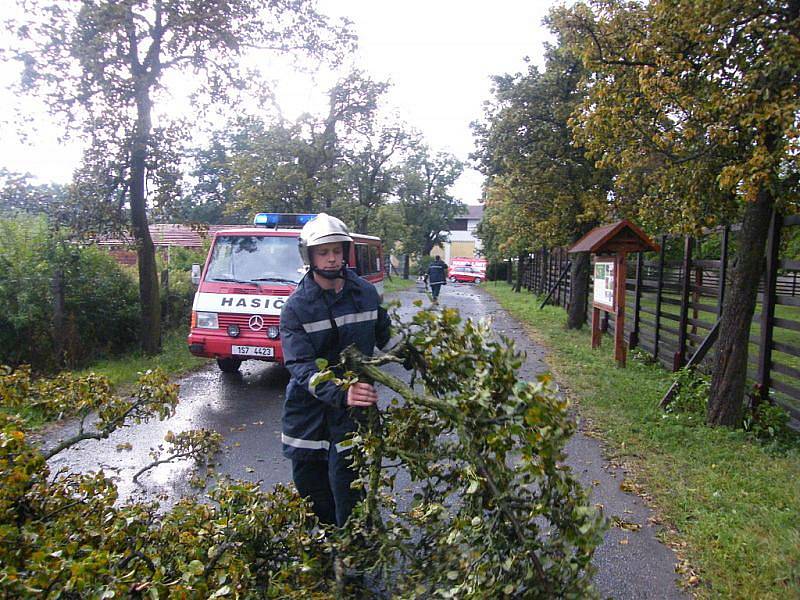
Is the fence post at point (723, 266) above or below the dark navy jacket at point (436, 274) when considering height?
above

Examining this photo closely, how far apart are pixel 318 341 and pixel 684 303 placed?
727 centimetres

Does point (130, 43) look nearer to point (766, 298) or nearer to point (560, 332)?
point (766, 298)

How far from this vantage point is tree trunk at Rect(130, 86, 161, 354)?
9.78 meters

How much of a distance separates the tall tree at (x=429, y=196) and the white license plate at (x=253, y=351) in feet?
145

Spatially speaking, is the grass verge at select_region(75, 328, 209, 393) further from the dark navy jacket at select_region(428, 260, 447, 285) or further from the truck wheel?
the dark navy jacket at select_region(428, 260, 447, 285)

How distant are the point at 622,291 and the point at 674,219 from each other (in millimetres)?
2516

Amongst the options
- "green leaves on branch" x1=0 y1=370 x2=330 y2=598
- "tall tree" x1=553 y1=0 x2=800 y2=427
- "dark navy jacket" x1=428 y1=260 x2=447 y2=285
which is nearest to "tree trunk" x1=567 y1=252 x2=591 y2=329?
"dark navy jacket" x1=428 y1=260 x2=447 y2=285

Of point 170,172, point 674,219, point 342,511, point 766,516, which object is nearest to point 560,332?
point 674,219

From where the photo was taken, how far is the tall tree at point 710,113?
5004 millimetres

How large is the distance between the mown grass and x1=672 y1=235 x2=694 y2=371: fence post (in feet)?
2.06

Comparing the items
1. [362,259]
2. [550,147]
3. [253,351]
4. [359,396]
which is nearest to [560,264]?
[550,147]

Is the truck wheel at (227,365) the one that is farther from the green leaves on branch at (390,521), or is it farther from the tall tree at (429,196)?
the tall tree at (429,196)

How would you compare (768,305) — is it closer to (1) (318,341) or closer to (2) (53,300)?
(1) (318,341)

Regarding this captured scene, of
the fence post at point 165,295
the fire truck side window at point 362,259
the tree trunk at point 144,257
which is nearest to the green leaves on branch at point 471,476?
the fire truck side window at point 362,259
